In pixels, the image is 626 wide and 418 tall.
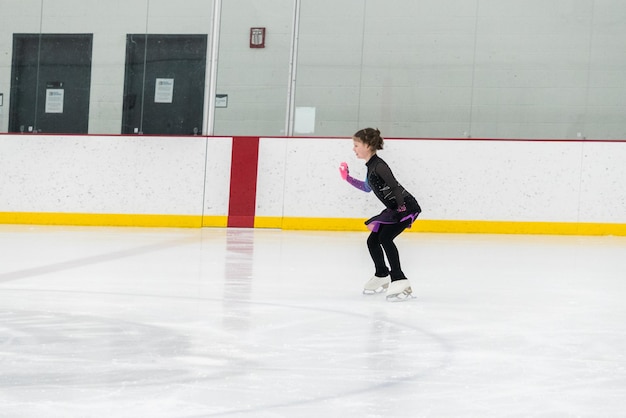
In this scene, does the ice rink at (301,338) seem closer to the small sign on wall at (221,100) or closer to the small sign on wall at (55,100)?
the small sign on wall at (221,100)

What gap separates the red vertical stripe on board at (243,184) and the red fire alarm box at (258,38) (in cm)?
117

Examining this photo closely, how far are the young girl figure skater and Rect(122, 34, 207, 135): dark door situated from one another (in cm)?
664

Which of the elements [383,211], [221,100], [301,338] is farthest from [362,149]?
[221,100]

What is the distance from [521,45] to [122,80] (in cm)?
483

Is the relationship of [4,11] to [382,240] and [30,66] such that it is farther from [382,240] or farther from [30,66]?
[382,240]

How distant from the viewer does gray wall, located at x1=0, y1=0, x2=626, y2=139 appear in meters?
11.1

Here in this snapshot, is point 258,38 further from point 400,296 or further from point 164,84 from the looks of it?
point 400,296

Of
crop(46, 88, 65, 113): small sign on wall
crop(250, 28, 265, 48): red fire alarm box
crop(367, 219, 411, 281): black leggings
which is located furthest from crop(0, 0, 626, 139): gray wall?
crop(367, 219, 411, 281): black leggings

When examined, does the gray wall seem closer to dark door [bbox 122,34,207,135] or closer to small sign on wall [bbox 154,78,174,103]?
dark door [bbox 122,34,207,135]

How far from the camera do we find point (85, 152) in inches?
458

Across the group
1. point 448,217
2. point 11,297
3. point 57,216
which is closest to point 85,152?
point 57,216

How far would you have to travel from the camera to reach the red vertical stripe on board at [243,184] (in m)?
11.4

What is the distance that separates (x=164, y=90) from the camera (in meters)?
11.8

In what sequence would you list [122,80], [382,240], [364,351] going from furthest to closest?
[122,80], [382,240], [364,351]
